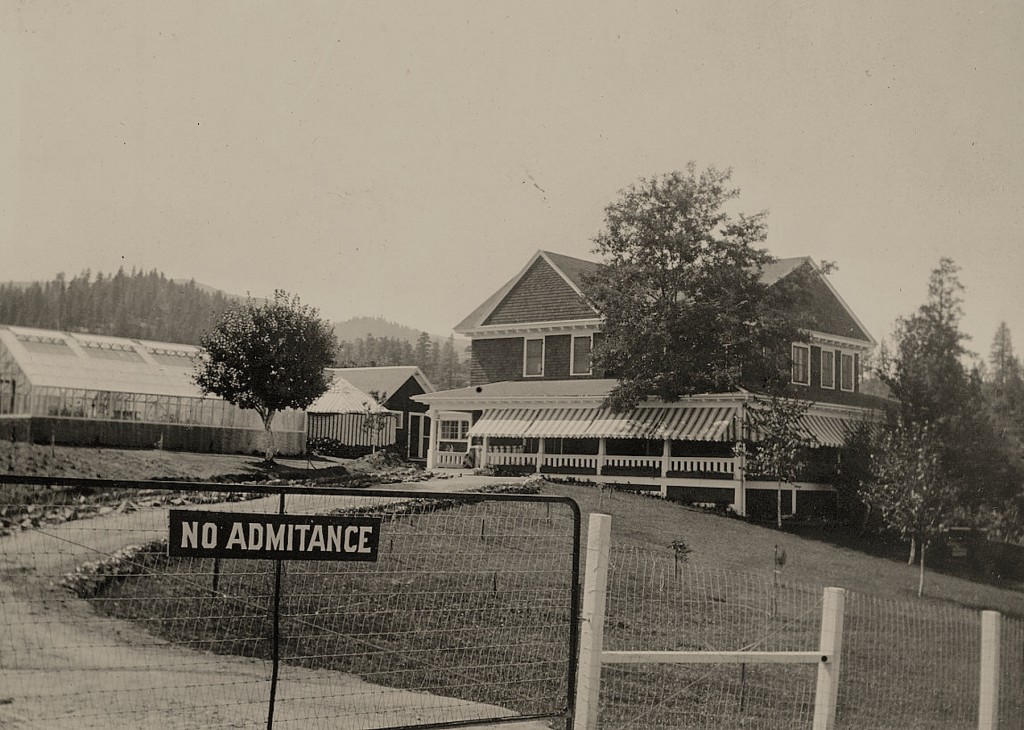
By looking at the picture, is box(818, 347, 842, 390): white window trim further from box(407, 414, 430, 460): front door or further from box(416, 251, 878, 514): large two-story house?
box(407, 414, 430, 460): front door

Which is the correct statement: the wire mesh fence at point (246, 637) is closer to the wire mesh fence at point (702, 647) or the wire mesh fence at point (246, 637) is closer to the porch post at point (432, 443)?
the wire mesh fence at point (702, 647)

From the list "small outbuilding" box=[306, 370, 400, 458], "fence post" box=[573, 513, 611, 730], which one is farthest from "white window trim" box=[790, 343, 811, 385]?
"fence post" box=[573, 513, 611, 730]

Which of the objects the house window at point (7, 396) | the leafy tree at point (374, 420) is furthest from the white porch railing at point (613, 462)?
the house window at point (7, 396)

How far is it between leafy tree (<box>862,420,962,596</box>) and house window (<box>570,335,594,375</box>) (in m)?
9.07

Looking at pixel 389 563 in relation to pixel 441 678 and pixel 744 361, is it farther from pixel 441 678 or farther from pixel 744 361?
pixel 744 361

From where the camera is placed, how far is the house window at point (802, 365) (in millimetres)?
27411

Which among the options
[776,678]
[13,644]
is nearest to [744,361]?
[776,678]

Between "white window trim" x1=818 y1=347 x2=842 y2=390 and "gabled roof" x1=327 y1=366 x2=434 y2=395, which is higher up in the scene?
"white window trim" x1=818 y1=347 x2=842 y2=390

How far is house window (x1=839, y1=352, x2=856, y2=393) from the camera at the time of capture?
96.2 feet

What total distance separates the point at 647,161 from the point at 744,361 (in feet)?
19.5

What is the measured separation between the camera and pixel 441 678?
30.1 feet

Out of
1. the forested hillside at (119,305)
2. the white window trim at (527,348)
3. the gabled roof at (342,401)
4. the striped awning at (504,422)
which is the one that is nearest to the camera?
the forested hillside at (119,305)

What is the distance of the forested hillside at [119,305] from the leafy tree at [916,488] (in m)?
15.0

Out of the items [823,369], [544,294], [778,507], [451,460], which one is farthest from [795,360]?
[451,460]
